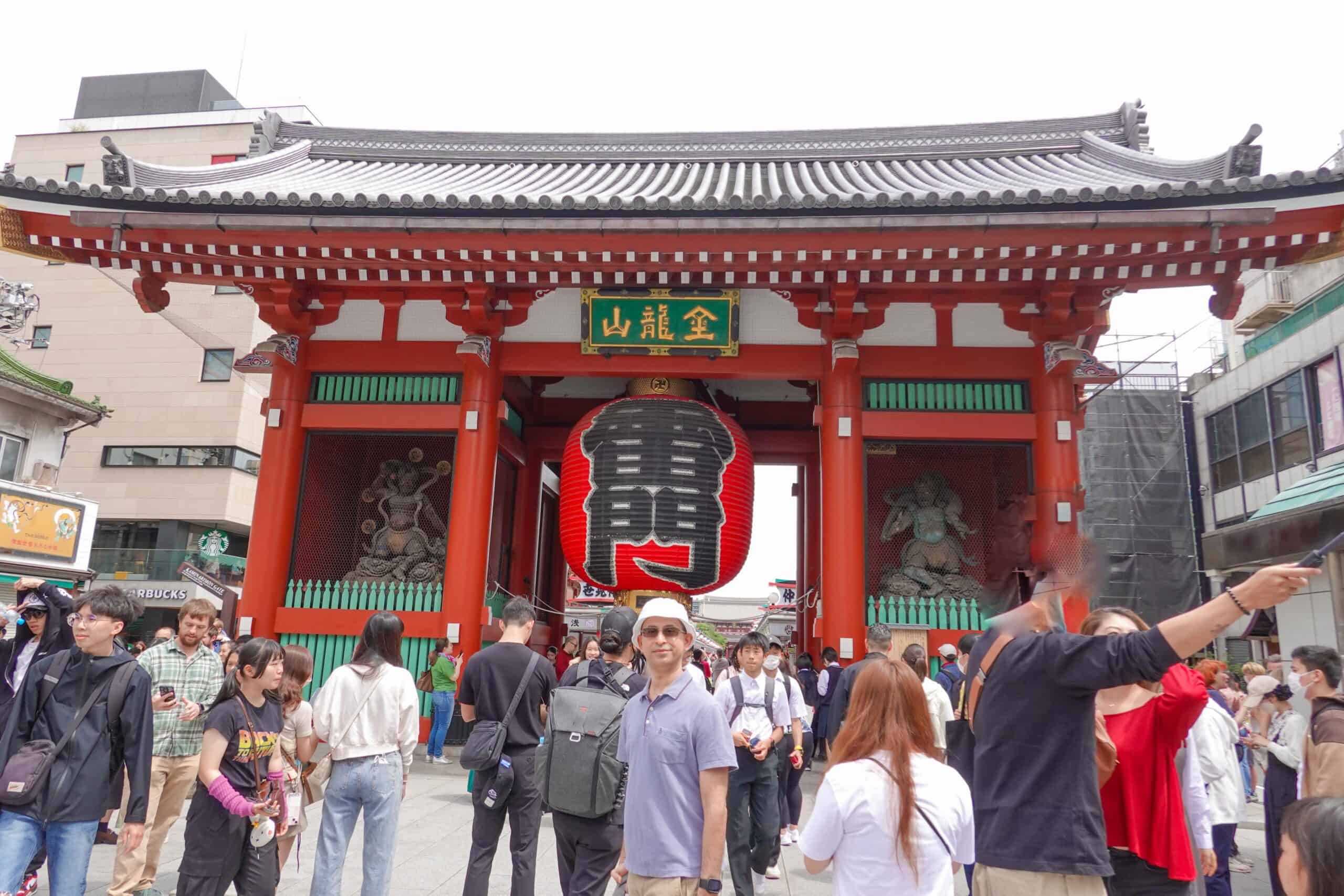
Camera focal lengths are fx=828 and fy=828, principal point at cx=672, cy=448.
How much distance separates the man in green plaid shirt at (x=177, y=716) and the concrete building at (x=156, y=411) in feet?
76.6

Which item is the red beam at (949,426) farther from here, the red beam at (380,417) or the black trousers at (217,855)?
the black trousers at (217,855)

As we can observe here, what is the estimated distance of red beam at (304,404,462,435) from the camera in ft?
33.9

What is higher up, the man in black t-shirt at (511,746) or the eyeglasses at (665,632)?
the eyeglasses at (665,632)

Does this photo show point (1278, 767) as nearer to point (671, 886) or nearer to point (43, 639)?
point (671, 886)

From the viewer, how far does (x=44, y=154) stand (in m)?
31.8

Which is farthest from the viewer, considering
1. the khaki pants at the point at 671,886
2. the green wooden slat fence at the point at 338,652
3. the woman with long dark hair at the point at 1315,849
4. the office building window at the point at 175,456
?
the office building window at the point at 175,456

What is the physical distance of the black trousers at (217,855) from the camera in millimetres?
3566

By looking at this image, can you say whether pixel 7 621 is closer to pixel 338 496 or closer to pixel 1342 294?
pixel 338 496

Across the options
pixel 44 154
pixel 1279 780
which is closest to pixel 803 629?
pixel 1279 780

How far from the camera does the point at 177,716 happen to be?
4.96 metres

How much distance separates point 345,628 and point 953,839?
891cm

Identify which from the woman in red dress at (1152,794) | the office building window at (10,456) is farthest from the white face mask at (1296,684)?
the office building window at (10,456)

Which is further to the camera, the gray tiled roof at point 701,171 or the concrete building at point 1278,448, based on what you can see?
the concrete building at point 1278,448

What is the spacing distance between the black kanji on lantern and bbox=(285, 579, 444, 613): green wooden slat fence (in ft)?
6.40
